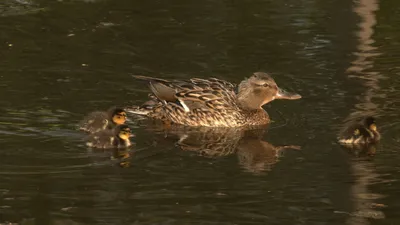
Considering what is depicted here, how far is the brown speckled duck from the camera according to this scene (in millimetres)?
10133

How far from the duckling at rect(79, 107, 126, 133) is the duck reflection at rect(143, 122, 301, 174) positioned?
460 mm

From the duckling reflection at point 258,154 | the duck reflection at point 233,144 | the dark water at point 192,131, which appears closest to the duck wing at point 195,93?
the duck reflection at point 233,144

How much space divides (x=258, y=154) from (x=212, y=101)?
1333 millimetres

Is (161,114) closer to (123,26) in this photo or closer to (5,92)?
(5,92)

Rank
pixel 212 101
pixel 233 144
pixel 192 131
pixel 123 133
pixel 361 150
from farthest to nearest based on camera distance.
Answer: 1. pixel 212 101
2. pixel 192 131
3. pixel 233 144
4. pixel 361 150
5. pixel 123 133

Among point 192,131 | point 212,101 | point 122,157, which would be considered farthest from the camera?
point 212,101

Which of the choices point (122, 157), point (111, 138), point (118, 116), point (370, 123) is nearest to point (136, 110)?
point (118, 116)

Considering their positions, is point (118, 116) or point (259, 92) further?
point (259, 92)

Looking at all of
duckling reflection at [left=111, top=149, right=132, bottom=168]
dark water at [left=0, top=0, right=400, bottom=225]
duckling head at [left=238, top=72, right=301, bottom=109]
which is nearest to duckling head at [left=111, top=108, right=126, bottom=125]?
dark water at [left=0, top=0, right=400, bottom=225]

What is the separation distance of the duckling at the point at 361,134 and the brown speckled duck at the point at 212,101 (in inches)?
45.7

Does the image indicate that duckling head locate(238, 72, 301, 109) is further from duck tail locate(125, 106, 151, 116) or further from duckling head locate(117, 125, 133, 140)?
duckling head locate(117, 125, 133, 140)

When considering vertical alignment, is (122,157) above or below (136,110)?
above

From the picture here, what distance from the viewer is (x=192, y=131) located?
9.94 metres

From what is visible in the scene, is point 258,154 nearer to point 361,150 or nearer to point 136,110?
point 361,150
